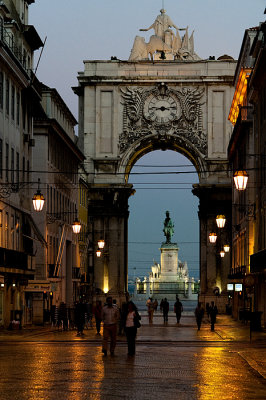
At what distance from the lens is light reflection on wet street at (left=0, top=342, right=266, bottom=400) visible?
Answer: 19.3m

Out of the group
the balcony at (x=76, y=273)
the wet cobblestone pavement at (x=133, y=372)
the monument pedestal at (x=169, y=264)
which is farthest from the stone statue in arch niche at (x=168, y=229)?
the wet cobblestone pavement at (x=133, y=372)

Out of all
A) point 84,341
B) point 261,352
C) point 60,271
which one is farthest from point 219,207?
point 261,352

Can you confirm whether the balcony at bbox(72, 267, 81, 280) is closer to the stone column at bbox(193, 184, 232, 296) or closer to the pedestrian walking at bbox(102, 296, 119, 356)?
the stone column at bbox(193, 184, 232, 296)

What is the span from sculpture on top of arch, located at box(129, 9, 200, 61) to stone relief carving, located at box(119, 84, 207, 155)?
3745 mm

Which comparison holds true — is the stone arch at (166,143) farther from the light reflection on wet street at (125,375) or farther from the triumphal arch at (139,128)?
the light reflection on wet street at (125,375)

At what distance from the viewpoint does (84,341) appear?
40.8 meters

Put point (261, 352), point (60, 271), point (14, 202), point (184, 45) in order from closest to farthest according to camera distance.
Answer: point (261, 352) → point (14, 202) → point (60, 271) → point (184, 45)

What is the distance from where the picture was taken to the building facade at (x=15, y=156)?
4927 centimetres

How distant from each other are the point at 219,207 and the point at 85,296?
1573 centimetres

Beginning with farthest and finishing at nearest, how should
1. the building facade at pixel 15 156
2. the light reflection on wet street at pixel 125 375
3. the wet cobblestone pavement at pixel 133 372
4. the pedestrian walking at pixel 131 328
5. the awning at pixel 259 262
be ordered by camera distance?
the building facade at pixel 15 156
the awning at pixel 259 262
the pedestrian walking at pixel 131 328
the wet cobblestone pavement at pixel 133 372
the light reflection on wet street at pixel 125 375

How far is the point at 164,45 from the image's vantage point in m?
103

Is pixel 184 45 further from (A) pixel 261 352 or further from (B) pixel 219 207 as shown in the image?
(A) pixel 261 352

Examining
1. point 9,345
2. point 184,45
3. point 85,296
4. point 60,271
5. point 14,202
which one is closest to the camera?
point 9,345

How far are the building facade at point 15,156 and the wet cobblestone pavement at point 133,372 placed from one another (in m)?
13.1
